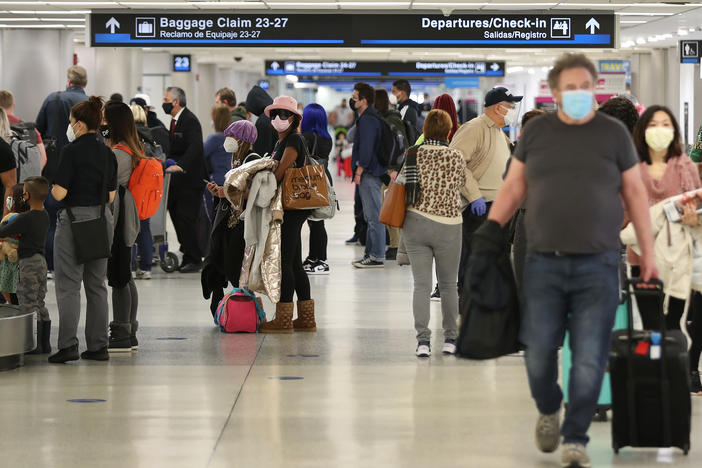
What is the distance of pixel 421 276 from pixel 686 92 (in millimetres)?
21246

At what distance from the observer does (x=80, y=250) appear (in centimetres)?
680

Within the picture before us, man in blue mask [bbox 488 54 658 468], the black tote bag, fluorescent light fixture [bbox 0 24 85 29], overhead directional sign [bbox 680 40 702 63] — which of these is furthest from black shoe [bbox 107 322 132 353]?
overhead directional sign [bbox 680 40 702 63]

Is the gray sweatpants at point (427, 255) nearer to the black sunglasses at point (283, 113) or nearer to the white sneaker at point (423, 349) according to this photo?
the white sneaker at point (423, 349)

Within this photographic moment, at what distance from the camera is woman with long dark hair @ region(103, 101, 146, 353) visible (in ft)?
24.1

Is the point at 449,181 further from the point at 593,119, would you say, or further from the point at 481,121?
the point at 593,119

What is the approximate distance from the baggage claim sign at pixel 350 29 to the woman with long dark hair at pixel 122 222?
5493mm

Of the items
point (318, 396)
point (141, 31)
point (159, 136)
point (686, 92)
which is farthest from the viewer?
point (686, 92)

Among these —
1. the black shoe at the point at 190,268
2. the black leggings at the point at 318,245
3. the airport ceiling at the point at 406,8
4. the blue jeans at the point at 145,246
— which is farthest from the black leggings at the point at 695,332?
the airport ceiling at the point at 406,8

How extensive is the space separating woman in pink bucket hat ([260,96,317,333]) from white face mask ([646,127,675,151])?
301 cm

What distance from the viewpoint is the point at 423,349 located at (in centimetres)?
730

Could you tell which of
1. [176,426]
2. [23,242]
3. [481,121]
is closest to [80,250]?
[23,242]

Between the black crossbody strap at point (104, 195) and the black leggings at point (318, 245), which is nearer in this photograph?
the black crossbody strap at point (104, 195)

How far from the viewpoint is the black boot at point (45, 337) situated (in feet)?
24.3

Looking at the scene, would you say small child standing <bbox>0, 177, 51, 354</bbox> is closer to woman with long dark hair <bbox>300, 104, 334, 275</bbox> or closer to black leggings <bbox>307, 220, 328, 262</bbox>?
woman with long dark hair <bbox>300, 104, 334, 275</bbox>
